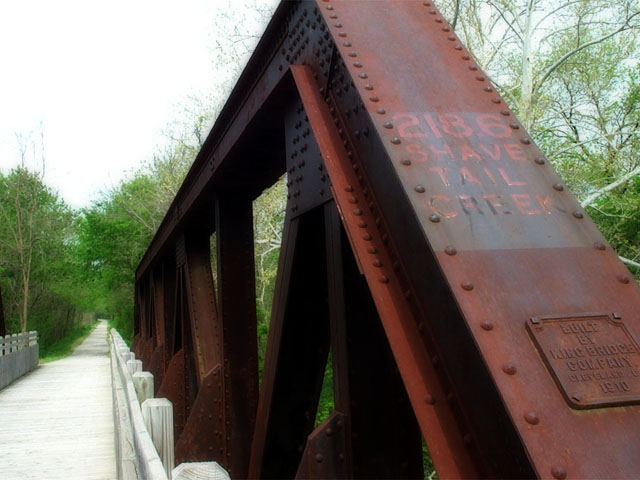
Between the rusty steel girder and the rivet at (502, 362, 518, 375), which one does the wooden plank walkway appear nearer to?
the rusty steel girder

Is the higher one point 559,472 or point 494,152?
point 494,152

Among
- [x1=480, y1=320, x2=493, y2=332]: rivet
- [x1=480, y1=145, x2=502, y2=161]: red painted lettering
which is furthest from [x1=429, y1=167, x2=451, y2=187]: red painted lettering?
[x1=480, y1=320, x2=493, y2=332]: rivet

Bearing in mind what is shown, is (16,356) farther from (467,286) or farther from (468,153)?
(467,286)

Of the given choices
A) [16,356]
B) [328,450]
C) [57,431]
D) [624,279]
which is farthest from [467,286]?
[16,356]

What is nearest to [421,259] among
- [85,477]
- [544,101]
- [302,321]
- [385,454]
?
[385,454]

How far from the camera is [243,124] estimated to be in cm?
409

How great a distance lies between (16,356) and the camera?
1839 cm

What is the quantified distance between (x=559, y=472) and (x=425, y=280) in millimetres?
643

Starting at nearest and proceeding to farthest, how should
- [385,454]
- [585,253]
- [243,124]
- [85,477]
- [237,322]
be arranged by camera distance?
[585,253], [385,454], [243,124], [237,322], [85,477]

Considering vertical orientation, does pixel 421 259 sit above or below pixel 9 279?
below

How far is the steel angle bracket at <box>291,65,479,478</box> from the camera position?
5.35ft

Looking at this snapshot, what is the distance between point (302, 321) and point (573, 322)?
1836mm

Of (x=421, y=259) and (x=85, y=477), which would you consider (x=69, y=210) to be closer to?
(x=85, y=477)

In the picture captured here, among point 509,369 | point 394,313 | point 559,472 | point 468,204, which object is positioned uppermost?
point 468,204
